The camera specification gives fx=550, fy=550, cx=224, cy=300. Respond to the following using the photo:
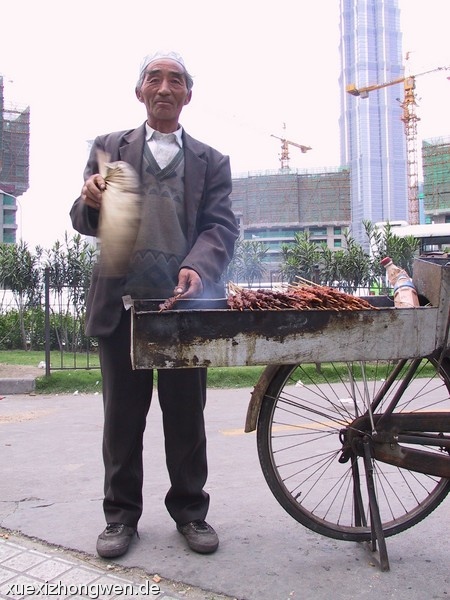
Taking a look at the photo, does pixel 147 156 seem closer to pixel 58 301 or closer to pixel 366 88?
pixel 58 301

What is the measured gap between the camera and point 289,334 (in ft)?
6.31

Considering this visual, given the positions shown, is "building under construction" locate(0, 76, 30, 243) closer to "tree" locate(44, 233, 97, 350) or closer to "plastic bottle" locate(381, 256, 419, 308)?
"tree" locate(44, 233, 97, 350)

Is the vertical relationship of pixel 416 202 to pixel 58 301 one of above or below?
above

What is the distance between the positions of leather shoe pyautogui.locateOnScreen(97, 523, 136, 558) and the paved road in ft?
0.13

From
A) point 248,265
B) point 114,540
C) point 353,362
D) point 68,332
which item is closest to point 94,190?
point 353,362

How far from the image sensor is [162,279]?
2430mm

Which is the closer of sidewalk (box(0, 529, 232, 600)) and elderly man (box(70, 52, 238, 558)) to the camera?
sidewalk (box(0, 529, 232, 600))

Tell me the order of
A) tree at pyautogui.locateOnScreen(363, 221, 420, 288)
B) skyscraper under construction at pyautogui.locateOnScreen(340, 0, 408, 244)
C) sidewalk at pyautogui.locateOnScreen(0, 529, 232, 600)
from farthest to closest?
skyscraper under construction at pyautogui.locateOnScreen(340, 0, 408, 244)
tree at pyautogui.locateOnScreen(363, 221, 420, 288)
sidewalk at pyautogui.locateOnScreen(0, 529, 232, 600)

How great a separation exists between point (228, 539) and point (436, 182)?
213 feet

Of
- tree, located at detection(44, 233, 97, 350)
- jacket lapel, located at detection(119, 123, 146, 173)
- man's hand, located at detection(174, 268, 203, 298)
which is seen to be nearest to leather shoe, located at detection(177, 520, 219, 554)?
man's hand, located at detection(174, 268, 203, 298)

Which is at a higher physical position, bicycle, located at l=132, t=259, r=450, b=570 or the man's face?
the man's face

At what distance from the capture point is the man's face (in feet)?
7.84

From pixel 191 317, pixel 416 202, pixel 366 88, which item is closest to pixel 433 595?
pixel 191 317

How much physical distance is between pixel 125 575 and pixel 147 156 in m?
1.78
